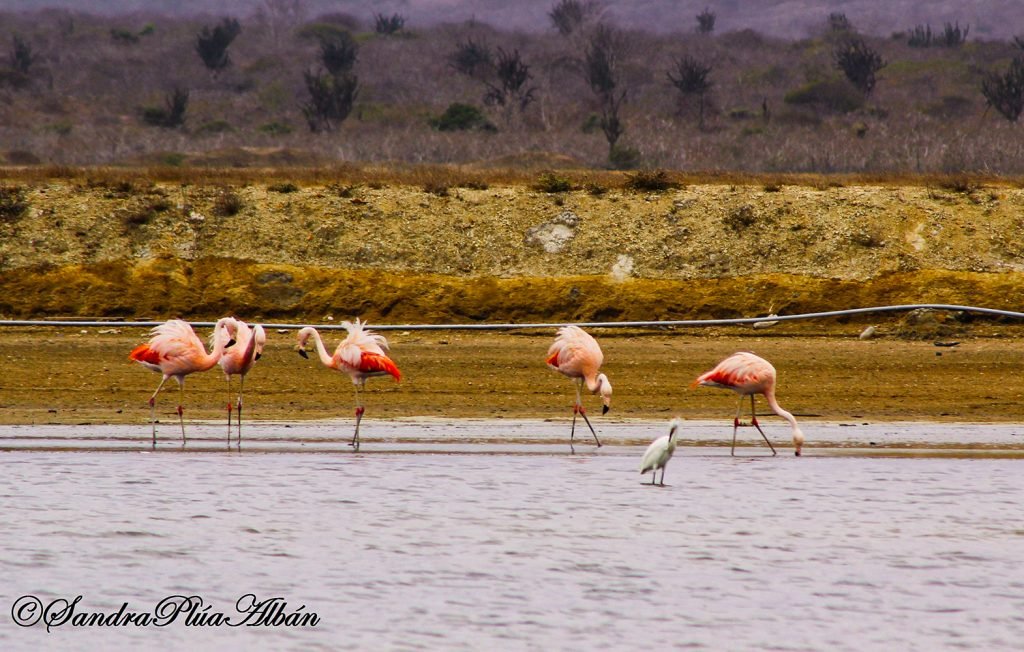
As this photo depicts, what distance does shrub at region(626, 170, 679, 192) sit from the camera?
30.5 m

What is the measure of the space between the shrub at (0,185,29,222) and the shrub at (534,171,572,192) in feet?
30.9

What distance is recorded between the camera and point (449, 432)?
17.4 m

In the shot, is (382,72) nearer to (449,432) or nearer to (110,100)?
(110,100)

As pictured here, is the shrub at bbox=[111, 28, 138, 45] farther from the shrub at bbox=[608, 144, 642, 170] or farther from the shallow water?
the shallow water

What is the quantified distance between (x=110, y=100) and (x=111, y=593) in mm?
69980

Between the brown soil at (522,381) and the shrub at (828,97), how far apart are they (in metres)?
50.8

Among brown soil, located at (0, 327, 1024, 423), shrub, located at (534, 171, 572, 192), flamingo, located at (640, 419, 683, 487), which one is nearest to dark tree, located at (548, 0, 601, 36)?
shrub, located at (534, 171, 572, 192)

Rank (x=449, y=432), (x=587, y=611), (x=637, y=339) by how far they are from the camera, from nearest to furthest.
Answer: (x=587, y=611), (x=449, y=432), (x=637, y=339)

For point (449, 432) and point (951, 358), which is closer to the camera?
point (449, 432)

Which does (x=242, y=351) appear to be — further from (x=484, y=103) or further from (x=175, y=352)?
(x=484, y=103)

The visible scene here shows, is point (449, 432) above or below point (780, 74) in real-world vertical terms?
below

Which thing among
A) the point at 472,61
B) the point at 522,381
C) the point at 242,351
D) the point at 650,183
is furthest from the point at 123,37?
the point at 242,351

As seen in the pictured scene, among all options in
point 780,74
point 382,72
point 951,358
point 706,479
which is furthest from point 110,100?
point 706,479

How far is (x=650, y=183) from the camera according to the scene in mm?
30484
